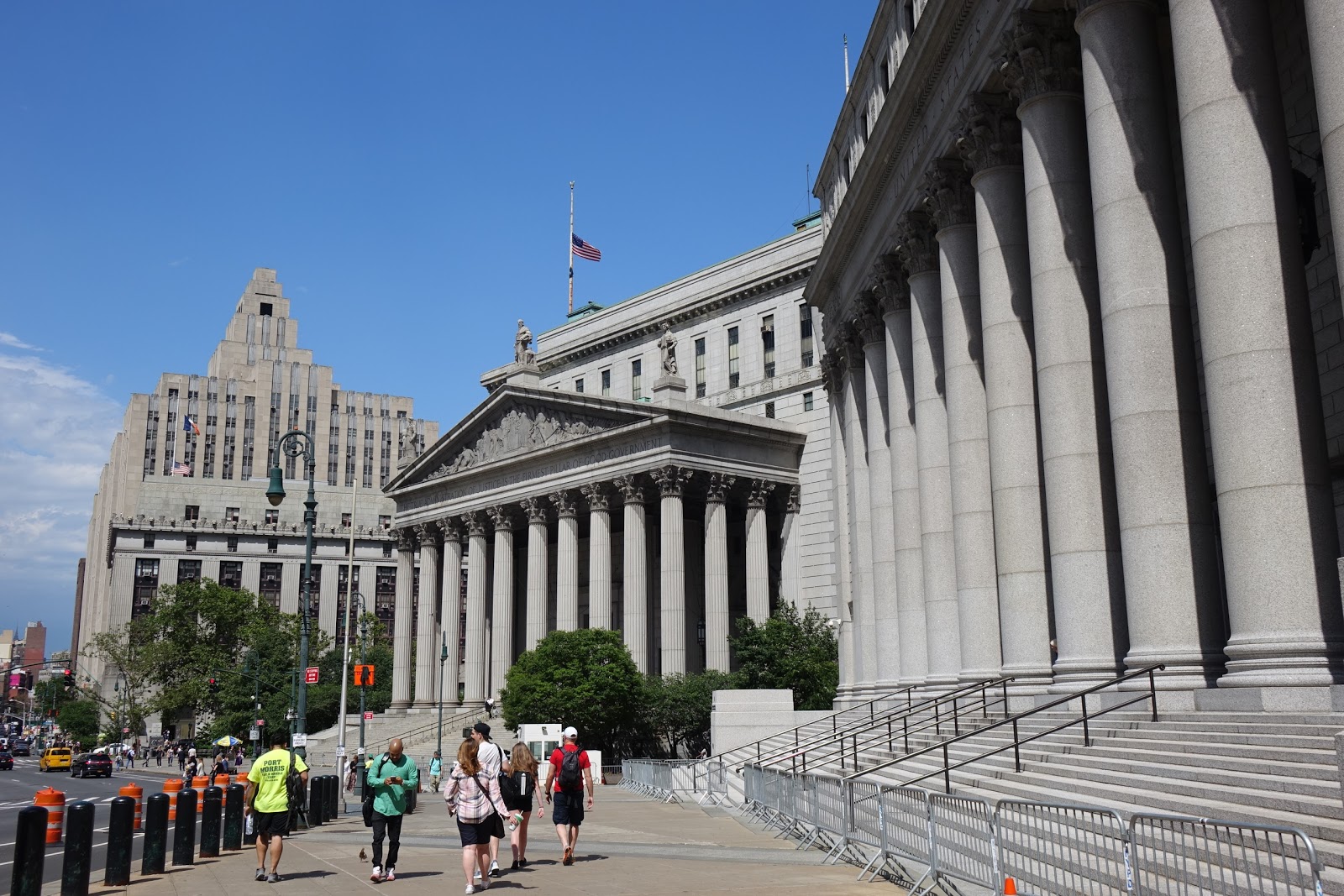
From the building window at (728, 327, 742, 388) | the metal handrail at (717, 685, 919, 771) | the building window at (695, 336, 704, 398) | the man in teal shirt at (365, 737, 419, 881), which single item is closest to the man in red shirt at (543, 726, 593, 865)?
the man in teal shirt at (365, 737, 419, 881)

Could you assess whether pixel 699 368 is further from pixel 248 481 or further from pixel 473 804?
pixel 248 481

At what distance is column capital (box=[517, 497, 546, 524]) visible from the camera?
7369 centimetres

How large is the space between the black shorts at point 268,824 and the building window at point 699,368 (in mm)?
65580

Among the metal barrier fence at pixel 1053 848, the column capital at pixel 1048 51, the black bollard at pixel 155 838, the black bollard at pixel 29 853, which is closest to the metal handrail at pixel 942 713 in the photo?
the metal barrier fence at pixel 1053 848

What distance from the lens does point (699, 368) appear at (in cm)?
8381

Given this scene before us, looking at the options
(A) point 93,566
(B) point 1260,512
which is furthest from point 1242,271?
(A) point 93,566

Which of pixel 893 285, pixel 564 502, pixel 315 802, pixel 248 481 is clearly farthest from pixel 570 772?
pixel 248 481

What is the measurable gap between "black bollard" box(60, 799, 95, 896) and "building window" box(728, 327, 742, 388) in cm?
6523

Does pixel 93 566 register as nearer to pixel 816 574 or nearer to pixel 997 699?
pixel 816 574

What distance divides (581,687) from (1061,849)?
46.1 m

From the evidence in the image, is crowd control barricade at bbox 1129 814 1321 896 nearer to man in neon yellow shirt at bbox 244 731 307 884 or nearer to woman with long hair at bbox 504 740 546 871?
woman with long hair at bbox 504 740 546 871

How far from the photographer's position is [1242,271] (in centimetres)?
1764

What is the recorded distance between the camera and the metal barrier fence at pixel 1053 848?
30.4 feet

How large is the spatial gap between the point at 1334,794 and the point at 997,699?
13.2 metres
